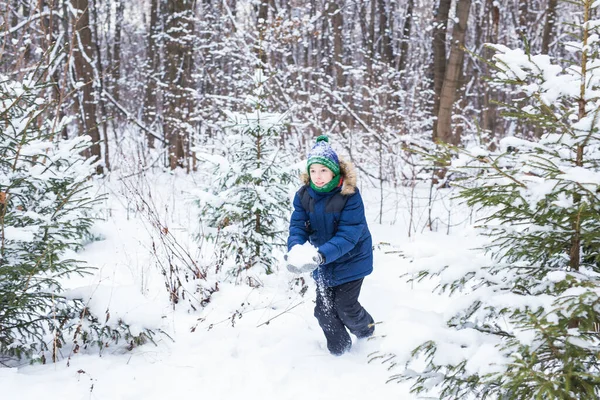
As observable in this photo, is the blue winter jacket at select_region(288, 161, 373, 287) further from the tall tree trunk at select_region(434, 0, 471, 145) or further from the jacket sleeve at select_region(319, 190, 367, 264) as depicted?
the tall tree trunk at select_region(434, 0, 471, 145)

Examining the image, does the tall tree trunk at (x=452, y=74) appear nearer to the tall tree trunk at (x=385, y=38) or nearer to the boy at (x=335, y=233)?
the tall tree trunk at (x=385, y=38)

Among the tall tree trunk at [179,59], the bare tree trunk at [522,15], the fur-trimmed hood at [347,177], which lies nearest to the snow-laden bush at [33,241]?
the fur-trimmed hood at [347,177]

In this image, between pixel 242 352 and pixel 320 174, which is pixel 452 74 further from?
pixel 242 352

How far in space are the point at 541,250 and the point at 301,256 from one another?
1355 mm

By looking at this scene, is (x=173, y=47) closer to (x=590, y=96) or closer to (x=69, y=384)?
(x=69, y=384)

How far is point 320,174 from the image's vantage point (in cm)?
322

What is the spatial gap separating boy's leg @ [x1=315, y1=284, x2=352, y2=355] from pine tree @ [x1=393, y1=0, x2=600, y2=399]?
1.37 metres

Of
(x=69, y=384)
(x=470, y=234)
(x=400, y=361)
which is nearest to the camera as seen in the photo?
(x=400, y=361)

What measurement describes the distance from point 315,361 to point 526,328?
6.78 ft

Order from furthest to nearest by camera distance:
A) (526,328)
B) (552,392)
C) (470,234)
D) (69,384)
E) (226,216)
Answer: (226,216) < (69,384) < (470,234) < (526,328) < (552,392)

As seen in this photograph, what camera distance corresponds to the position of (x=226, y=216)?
4.49m

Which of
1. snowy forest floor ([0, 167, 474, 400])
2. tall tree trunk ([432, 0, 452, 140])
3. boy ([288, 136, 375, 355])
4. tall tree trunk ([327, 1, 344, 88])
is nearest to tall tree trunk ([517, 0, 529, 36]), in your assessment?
tall tree trunk ([432, 0, 452, 140])

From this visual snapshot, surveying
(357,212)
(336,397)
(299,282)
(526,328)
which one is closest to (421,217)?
(299,282)

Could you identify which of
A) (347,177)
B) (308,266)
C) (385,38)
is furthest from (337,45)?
(308,266)
